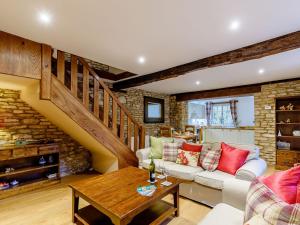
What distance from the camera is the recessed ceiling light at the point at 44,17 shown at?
1856 mm

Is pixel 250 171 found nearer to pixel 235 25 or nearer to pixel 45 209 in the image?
pixel 235 25

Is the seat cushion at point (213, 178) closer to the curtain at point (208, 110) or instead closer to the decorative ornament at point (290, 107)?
the decorative ornament at point (290, 107)

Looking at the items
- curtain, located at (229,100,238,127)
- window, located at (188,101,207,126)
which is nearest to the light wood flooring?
window, located at (188,101,207,126)

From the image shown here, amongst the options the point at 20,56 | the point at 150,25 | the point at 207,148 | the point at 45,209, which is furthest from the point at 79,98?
the point at 207,148

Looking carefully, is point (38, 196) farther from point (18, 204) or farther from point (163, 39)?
point (163, 39)

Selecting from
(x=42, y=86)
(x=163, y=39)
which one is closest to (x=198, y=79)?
(x=163, y=39)

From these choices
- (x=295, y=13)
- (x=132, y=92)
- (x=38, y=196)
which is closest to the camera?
(x=295, y=13)

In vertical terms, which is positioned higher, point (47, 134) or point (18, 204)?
point (47, 134)

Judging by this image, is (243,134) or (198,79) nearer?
(198,79)

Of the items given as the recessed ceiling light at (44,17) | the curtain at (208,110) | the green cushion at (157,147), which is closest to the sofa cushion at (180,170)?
the green cushion at (157,147)

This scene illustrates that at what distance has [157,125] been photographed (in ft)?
21.6

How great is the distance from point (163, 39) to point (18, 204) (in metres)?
3.39

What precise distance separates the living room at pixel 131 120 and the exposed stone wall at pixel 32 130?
0.02 m

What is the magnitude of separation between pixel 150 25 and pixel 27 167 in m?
3.47
